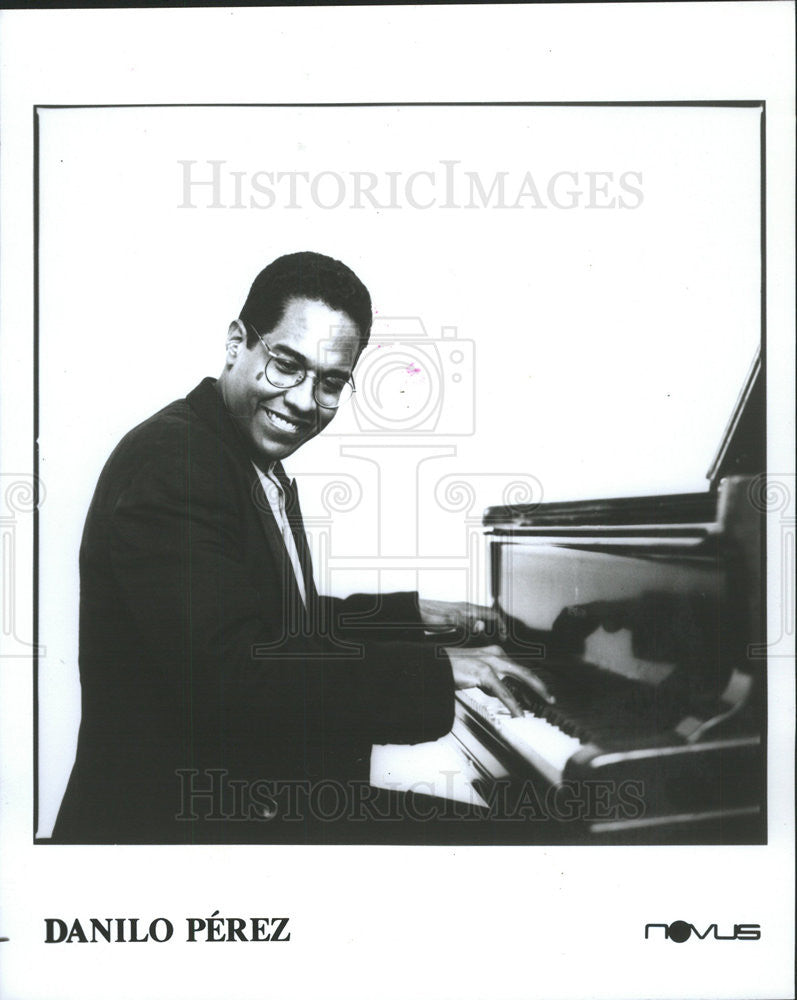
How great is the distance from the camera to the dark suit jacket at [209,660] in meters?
1.98

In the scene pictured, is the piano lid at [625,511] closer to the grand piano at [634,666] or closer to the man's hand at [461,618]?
the grand piano at [634,666]

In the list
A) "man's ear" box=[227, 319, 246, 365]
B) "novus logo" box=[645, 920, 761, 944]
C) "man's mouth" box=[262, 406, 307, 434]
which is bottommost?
"novus logo" box=[645, 920, 761, 944]

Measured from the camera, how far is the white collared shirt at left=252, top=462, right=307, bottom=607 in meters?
2.00

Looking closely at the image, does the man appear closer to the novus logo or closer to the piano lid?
the piano lid

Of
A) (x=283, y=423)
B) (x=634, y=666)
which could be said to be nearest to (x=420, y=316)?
(x=283, y=423)

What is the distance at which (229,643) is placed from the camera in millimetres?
1976

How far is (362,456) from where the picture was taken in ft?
6.61

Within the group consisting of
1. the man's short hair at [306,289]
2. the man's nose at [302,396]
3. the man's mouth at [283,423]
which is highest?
the man's short hair at [306,289]

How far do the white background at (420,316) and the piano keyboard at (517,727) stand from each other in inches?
9.5

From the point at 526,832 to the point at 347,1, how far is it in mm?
1874

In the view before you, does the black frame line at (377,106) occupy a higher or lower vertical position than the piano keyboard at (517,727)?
higher

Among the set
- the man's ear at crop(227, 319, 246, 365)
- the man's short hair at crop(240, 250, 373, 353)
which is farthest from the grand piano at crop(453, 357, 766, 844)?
the man's ear at crop(227, 319, 246, 365)

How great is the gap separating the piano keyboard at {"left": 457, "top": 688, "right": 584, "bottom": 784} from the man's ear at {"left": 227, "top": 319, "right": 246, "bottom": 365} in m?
0.90

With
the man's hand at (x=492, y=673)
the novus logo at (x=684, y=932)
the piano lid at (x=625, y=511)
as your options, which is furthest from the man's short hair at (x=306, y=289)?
the novus logo at (x=684, y=932)
